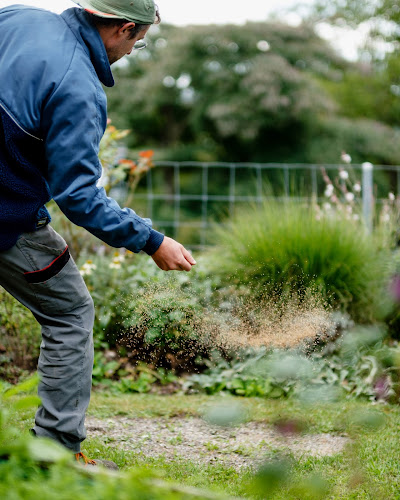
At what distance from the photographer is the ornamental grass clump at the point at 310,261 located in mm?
4113

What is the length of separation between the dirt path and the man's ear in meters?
1.66

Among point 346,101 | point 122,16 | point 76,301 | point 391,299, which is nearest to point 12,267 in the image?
point 76,301

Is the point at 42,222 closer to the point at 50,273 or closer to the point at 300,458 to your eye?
the point at 50,273

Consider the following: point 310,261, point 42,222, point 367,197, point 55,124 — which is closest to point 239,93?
point 367,197

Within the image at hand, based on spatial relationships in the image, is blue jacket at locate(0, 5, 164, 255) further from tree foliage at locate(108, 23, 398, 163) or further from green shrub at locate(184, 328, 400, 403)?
tree foliage at locate(108, 23, 398, 163)

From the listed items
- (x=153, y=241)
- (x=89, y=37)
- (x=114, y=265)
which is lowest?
(x=114, y=265)

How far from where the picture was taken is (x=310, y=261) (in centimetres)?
A: 426

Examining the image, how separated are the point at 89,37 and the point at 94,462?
4.94ft

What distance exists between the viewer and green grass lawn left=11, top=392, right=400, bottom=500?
2.01 metres

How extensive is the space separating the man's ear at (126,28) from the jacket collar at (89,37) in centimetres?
9

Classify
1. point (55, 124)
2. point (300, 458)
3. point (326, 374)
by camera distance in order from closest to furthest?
point (55, 124) → point (300, 458) → point (326, 374)

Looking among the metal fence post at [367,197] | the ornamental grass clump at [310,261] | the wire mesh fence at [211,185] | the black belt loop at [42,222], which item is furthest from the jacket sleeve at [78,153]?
the wire mesh fence at [211,185]

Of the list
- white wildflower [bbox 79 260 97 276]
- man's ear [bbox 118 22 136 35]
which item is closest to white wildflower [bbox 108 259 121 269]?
white wildflower [bbox 79 260 97 276]

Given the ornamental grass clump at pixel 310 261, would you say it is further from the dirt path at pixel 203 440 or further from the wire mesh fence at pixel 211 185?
the wire mesh fence at pixel 211 185
